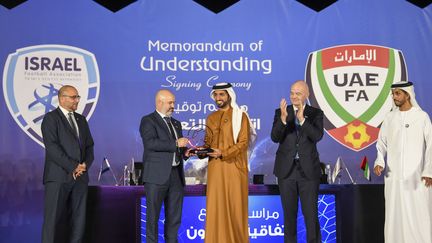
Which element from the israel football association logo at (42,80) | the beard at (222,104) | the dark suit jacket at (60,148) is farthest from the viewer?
the israel football association logo at (42,80)

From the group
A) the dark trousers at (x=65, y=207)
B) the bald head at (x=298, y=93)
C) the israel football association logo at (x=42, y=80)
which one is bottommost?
the dark trousers at (x=65, y=207)

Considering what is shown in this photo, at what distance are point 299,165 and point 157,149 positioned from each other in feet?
4.44

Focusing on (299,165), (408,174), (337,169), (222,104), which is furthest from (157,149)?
(337,169)

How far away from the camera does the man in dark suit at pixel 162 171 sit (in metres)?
5.54

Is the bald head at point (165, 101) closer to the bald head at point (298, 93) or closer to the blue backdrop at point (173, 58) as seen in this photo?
the bald head at point (298, 93)

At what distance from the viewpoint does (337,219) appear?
20.2 feet

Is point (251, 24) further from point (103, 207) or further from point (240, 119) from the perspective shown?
point (103, 207)

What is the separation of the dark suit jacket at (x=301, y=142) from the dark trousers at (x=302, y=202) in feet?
0.19

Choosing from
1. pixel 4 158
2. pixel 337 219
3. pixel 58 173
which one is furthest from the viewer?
pixel 4 158

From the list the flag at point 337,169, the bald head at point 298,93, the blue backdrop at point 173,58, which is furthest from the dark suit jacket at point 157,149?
the flag at point 337,169

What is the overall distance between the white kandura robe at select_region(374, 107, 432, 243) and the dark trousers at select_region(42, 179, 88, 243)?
2.89 metres

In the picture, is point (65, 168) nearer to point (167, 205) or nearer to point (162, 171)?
point (162, 171)

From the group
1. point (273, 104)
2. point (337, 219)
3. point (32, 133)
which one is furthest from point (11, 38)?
point (337, 219)

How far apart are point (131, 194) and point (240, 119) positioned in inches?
58.6
